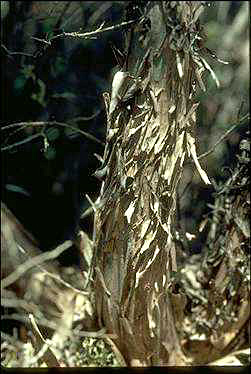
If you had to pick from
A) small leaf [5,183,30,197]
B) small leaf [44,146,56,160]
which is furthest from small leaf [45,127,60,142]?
small leaf [5,183,30,197]

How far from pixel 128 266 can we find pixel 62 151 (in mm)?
683

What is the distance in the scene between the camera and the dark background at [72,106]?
167cm

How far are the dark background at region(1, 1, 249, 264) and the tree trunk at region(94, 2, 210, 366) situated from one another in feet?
1.65

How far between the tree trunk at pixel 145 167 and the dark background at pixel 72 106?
1.65 feet

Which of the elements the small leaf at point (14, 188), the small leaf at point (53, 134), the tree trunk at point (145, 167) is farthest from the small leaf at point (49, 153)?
the tree trunk at point (145, 167)

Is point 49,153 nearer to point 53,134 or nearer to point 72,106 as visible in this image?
point 53,134

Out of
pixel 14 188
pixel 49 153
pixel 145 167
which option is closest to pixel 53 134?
pixel 49 153

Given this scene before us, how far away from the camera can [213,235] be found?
1.42 meters

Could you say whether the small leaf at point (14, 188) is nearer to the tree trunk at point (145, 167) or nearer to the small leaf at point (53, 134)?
the small leaf at point (53, 134)

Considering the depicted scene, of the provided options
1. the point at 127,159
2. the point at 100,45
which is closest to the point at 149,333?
the point at 127,159

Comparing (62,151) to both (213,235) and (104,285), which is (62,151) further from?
(104,285)

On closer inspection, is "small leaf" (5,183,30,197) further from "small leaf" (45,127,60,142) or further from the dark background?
"small leaf" (45,127,60,142)

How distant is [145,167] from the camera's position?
3.35ft

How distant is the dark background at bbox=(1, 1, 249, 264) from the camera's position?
5.49ft
